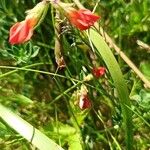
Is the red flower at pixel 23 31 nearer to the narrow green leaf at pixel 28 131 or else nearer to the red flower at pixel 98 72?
the narrow green leaf at pixel 28 131

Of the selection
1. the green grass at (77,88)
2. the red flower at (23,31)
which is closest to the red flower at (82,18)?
the red flower at (23,31)

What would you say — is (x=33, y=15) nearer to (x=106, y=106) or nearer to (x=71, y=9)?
(x=71, y=9)

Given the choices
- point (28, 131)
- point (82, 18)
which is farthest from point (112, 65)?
point (28, 131)

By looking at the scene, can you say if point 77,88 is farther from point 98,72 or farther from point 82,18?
point 82,18

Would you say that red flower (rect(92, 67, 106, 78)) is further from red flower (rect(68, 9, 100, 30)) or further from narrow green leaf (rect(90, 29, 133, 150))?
red flower (rect(68, 9, 100, 30))

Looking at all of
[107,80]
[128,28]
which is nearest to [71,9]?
[107,80]
